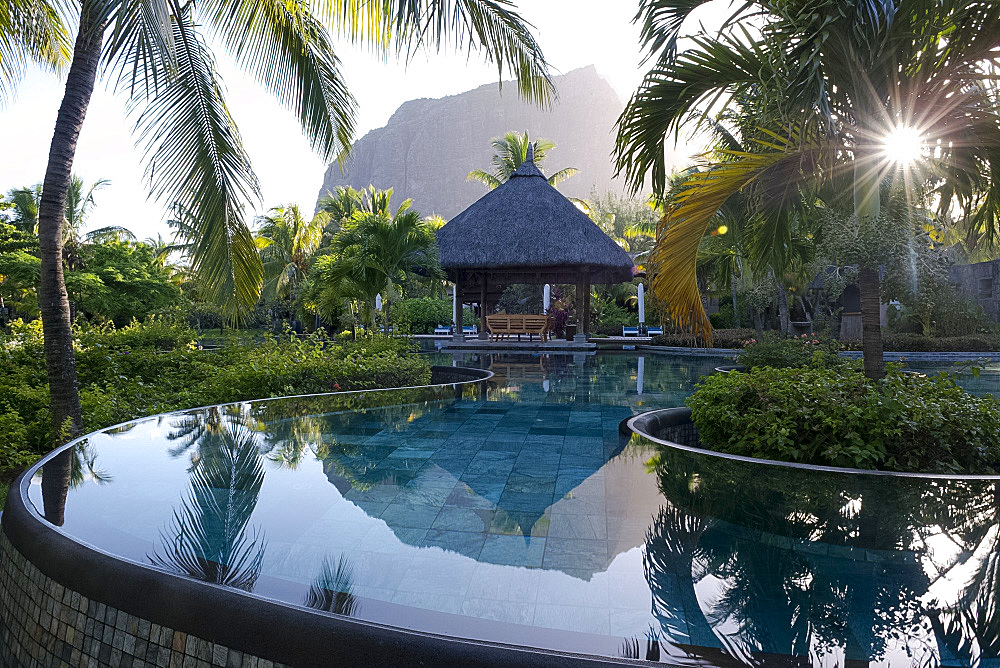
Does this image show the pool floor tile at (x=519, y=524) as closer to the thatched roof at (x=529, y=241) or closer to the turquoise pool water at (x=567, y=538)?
the turquoise pool water at (x=567, y=538)

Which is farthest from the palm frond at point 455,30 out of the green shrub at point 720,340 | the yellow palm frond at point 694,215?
the green shrub at point 720,340

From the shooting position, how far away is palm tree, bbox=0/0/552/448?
5531 mm

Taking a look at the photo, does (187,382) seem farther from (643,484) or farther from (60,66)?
(643,484)

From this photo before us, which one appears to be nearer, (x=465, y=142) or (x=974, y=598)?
(x=974, y=598)

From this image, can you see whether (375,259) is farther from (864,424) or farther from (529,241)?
(864,424)

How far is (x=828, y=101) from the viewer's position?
4379 millimetres

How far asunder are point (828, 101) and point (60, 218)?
21.8ft

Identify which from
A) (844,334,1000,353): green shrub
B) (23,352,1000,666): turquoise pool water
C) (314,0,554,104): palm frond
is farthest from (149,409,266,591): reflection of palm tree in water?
(844,334,1000,353): green shrub

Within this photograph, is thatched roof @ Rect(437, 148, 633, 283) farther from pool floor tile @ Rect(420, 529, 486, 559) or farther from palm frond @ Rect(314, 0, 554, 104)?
pool floor tile @ Rect(420, 529, 486, 559)

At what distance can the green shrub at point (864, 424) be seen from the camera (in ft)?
14.5

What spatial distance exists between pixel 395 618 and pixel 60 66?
31.7 feet

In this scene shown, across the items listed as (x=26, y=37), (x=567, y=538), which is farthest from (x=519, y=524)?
(x=26, y=37)

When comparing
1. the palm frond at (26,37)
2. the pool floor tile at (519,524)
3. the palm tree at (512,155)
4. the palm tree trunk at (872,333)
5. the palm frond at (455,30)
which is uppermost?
the palm tree at (512,155)

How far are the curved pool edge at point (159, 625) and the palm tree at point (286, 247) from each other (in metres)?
25.3
